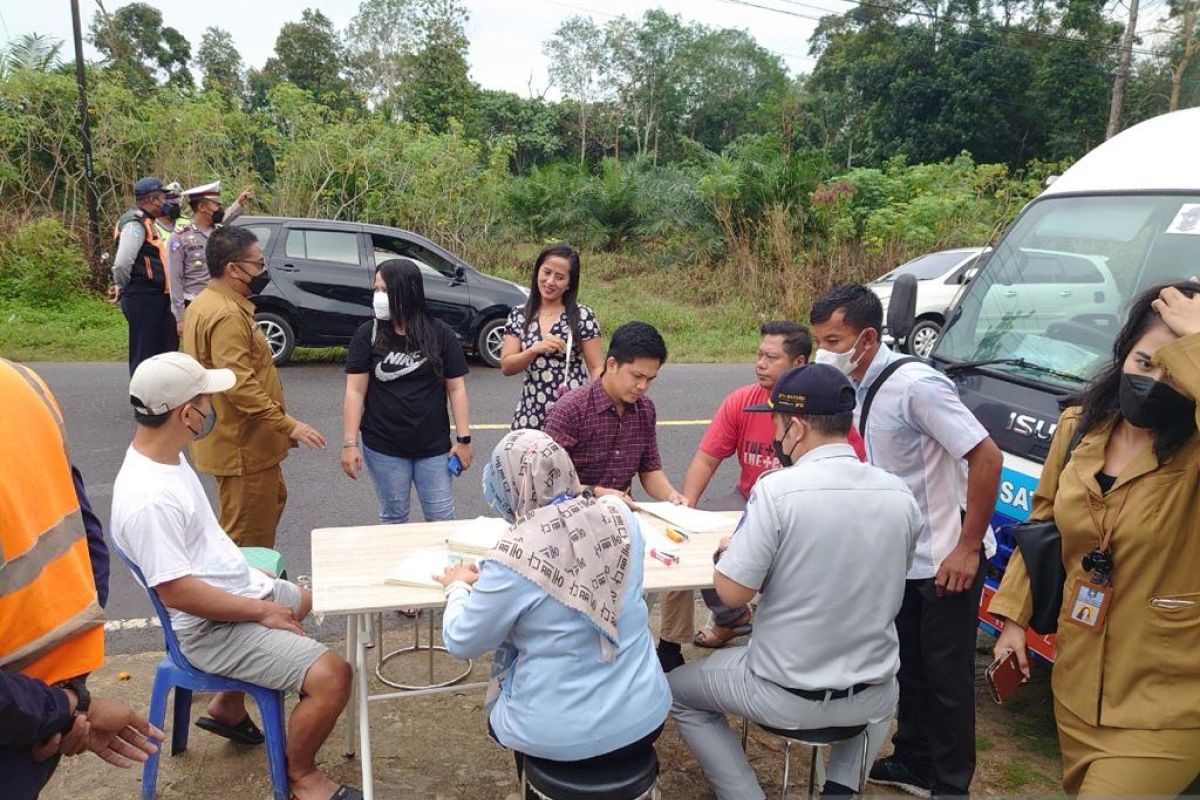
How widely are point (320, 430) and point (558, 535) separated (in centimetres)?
590

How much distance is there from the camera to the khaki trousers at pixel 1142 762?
7.12 feet

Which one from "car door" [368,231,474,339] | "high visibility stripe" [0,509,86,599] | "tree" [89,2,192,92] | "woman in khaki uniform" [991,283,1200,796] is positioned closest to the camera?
"high visibility stripe" [0,509,86,599]

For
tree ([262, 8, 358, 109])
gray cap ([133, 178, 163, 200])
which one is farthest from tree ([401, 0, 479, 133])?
gray cap ([133, 178, 163, 200])

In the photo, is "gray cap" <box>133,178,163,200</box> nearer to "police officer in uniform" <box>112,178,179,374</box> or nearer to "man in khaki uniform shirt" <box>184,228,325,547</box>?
"police officer in uniform" <box>112,178,179,374</box>

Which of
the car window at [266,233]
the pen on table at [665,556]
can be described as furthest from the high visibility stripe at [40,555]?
the car window at [266,233]

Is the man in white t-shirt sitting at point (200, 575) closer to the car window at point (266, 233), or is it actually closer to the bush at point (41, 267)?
the car window at point (266, 233)

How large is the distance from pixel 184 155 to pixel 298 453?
353 inches

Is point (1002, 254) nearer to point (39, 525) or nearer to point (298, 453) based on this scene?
point (39, 525)

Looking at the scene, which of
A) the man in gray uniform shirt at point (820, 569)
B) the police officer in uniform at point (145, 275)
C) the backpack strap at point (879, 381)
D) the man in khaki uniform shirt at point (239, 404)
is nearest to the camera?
the man in gray uniform shirt at point (820, 569)

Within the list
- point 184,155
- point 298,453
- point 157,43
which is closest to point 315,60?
point 157,43

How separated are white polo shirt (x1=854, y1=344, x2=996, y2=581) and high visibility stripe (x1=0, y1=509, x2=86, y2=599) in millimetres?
2366

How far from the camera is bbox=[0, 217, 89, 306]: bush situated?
12.2 m

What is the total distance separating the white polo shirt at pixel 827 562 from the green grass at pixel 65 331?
31.5ft

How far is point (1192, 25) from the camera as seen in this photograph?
24.7m
